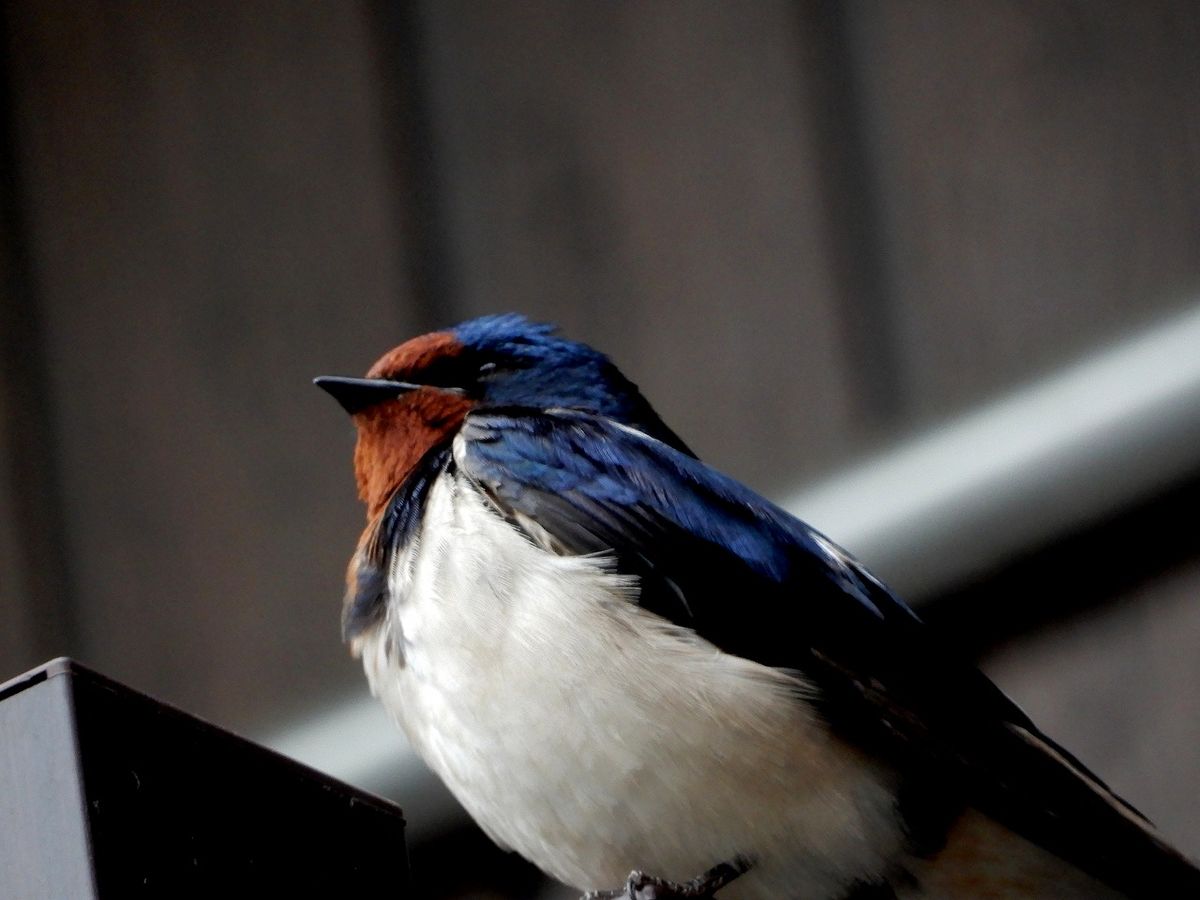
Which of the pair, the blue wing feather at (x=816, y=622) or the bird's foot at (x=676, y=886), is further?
the blue wing feather at (x=816, y=622)

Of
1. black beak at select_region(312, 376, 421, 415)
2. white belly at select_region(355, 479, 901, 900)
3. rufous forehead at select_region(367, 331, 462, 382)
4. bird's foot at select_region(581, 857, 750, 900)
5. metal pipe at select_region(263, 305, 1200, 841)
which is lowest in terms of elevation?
bird's foot at select_region(581, 857, 750, 900)

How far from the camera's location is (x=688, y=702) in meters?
1.02

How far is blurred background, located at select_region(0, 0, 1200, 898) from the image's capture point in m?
1.56

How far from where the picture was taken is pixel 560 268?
1.87 m

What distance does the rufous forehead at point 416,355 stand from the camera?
134 cm

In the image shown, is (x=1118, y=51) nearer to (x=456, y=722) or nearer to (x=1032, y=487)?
(x=1032, y=487)

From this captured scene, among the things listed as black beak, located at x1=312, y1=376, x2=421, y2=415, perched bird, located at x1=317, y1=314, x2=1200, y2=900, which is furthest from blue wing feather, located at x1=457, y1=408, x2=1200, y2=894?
black beak, located at x1=312, y1=376, x2=421, y2=415

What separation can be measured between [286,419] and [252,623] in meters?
0.21

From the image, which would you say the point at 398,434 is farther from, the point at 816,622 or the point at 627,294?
the point at 627,294

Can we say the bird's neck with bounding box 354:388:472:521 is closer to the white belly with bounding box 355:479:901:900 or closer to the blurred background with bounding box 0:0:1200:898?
the white belly with bounding box 355:479:901:900

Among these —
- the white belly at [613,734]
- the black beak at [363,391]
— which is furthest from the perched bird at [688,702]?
the black beak at [363,391]

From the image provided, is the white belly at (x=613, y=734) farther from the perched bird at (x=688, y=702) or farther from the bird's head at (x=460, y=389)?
the bird's head at (x=460, y=389)

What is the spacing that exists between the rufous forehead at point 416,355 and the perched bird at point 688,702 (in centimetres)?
16

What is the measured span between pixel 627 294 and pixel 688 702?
829 millimetres
